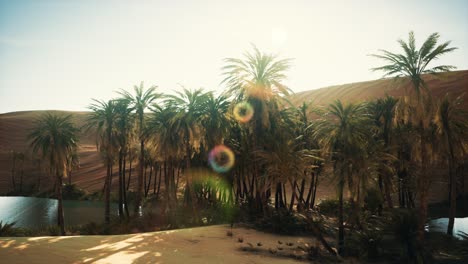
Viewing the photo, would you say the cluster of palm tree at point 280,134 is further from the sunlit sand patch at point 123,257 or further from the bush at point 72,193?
the bush at point 72,193

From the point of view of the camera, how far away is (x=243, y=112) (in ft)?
106

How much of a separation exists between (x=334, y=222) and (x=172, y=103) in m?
21.9

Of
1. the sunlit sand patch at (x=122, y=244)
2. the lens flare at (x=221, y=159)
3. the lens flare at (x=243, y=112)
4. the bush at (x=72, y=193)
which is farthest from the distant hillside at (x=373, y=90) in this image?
the sunlit sand patch at (x=122, y=244)

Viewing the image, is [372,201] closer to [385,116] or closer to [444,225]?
[444,225]

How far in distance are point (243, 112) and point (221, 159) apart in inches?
294

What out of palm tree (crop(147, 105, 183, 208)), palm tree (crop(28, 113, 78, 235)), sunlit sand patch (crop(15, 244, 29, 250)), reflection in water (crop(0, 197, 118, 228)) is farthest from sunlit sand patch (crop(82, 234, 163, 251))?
reflection in water (crop(0, 197, 118, 228))

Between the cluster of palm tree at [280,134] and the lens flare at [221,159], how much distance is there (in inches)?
22.4

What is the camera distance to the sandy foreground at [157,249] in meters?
13.6

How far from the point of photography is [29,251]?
44.5 ft

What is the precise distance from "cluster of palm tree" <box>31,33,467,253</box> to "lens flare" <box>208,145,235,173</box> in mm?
570

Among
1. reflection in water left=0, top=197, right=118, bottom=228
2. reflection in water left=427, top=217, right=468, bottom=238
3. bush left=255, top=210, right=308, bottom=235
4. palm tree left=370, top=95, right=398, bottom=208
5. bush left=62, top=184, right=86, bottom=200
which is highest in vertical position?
palm tree left=370, top=95, right=398, bottom=208

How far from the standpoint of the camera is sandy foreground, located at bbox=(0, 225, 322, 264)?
1362 centimetres

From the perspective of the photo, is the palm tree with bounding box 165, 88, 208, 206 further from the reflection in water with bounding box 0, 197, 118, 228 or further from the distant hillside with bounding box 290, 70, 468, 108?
the distant hillside with bounding box 290, 70, 468, 108

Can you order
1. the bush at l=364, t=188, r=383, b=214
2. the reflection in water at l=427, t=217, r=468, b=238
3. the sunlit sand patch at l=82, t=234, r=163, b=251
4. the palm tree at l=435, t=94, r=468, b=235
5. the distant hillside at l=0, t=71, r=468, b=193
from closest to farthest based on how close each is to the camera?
the sunlit sand patch at l=82, t=234, r=163, b=251, the palm tree at l=435, t=94, r=468, b=235, the reflection in water at l=427, t=217, r=468, b=238, the bush at l=364, t=188, r=383, b=214, the distant hillside at l=0, t=71, r=468, b=193
